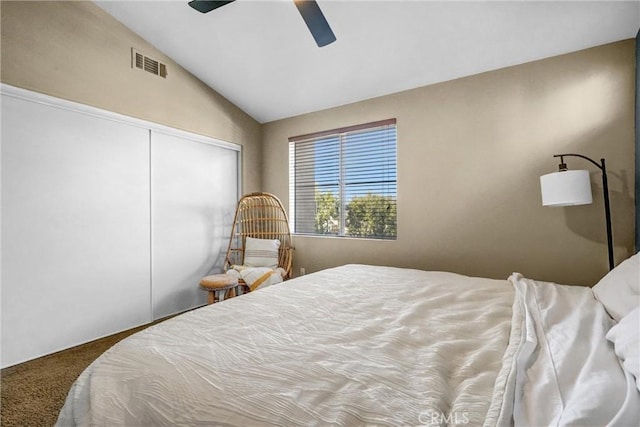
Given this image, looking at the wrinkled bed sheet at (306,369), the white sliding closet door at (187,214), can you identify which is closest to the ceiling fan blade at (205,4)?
the white sliding closet door at (187,214)

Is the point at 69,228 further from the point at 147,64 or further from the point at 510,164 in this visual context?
the point at 510,164

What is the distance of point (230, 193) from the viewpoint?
3975 mm

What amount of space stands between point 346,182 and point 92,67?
2.66 meters

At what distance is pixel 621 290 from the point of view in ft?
4.26

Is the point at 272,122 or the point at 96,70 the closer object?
the point at 96,70

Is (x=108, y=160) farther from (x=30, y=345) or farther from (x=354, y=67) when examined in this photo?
(x=354, y=67)

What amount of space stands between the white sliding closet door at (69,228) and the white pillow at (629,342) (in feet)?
11.0

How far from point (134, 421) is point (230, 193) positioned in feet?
10.9

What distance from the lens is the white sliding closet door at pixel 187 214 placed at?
10.4 feet

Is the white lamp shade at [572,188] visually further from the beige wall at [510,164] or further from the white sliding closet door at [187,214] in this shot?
the white sliding closet door at [187,214]

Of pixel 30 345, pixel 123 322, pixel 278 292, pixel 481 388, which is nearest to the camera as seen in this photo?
pixel 481 388

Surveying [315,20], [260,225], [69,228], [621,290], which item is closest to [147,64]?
[69,228]

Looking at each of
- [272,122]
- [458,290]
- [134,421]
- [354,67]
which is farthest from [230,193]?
[134,421]

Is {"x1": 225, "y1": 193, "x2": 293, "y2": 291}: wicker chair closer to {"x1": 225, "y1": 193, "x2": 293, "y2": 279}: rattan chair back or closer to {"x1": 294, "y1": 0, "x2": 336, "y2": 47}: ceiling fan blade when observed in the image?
{"x1": 225, "y1": 193, "x2": 293, "y2": 279}: rattan chair back
